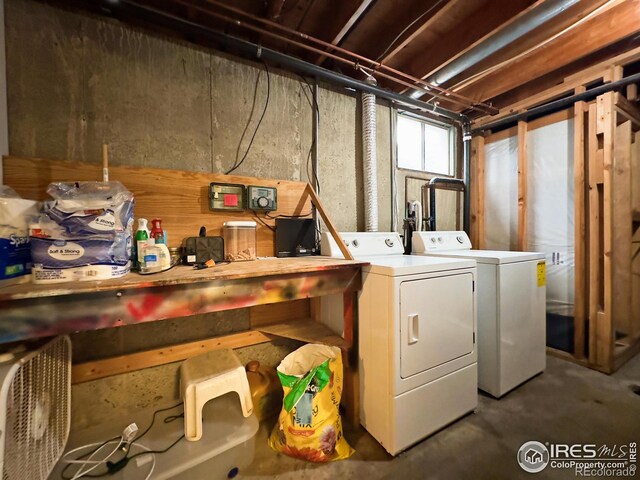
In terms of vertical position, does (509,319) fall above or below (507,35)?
below

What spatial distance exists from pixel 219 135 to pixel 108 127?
0.56 metres

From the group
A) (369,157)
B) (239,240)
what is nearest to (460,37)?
(369,157)

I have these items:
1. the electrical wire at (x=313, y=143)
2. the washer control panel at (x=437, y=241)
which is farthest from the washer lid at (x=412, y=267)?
the electrical wire at (x=313, y=143)

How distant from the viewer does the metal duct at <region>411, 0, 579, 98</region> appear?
136 centimetres

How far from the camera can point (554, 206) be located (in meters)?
2.19

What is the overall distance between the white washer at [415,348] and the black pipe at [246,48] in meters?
1.41

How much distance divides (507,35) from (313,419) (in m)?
2.52

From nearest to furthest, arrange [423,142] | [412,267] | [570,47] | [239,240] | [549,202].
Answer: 1. [412,267]
2. [239,240]
3. [570,47]
4. [549,202]
5. [423,142]

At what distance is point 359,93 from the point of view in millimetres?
2029

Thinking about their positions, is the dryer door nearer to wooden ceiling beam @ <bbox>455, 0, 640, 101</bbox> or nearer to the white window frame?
the white window frame

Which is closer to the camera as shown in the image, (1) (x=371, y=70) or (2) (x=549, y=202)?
(1) (x=371, y=70)

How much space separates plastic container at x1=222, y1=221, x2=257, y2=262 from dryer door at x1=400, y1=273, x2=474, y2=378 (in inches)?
34.9

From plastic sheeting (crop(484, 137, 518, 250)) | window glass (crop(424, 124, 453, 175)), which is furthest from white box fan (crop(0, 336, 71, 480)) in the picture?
plastic sheeting (crop(484, 137, 518, 250))

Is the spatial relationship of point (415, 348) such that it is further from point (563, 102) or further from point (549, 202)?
point (563, 102)
